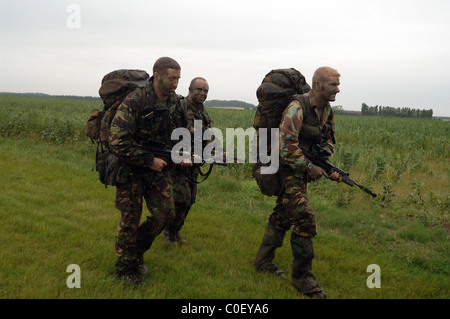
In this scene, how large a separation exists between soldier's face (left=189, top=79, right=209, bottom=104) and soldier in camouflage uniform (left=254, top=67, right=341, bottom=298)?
2.01 m

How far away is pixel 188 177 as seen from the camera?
234 inches

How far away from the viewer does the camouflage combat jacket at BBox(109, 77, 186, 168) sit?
4375 mm

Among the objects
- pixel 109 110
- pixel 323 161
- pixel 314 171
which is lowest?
pixel 314 171

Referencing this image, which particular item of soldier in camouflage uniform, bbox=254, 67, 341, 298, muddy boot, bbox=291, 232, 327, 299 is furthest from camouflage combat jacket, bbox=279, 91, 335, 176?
muddy boot, bbox=291, 232, 327, 299

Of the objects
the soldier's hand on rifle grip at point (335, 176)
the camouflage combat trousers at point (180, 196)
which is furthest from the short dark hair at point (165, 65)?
the soldier's hand on rifle grip at point (335, 176)

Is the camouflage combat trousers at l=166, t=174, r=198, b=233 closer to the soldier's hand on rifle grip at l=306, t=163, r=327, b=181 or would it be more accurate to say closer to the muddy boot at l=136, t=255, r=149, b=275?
the muddy boot at l=136, t=255, r=149, b=275

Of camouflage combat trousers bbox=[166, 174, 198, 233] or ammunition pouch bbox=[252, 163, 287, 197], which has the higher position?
ammunition pouch bbox=[252, 163, 287, 197]

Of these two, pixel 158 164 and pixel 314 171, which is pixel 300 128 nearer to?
pixel 314 171

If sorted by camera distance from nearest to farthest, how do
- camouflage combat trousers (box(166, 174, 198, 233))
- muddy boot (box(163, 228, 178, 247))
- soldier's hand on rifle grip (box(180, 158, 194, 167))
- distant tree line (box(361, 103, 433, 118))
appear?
1. soldier's hand on rifle grip (box(180, 158, 194, 167))
2. camouflage combat trousers (box(166, 174, 198, 233))
3. muddy boot (box(163, 228, 178, 247))
4. distant tree line (box(361, 103, 433, 118))

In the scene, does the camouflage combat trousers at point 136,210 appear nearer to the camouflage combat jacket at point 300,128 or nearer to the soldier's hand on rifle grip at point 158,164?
the soldier's hand on rifle grip at point 158,164

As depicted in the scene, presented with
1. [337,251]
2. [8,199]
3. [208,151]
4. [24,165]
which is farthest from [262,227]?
[24,165]

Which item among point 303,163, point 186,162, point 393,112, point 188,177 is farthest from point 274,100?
point 393,112

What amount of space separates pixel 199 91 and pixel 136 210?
2.42 m
